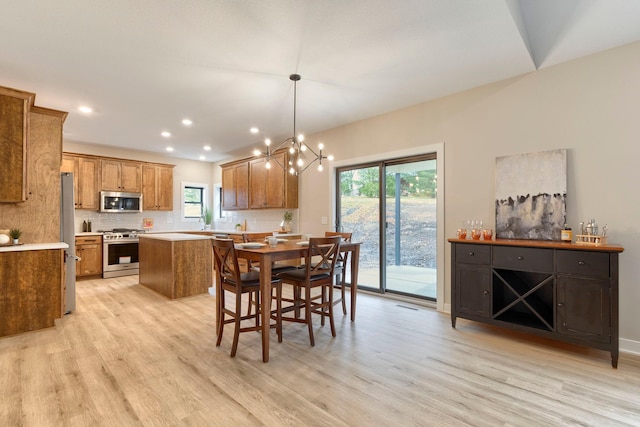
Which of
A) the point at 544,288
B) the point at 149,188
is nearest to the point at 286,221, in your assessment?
the point at 149,188

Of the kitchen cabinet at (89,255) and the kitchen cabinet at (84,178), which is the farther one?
the kitchen cabinet at (84,178)

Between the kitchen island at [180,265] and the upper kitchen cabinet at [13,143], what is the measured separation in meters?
1.75

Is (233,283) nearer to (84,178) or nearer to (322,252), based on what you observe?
(322,252)

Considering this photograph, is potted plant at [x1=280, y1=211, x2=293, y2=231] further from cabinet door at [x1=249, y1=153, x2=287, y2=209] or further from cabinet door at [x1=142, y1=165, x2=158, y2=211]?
cabinet door at [x1=142, y1=165, x2=158, y2=211]

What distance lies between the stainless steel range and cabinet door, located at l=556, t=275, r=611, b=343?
6.80 meters

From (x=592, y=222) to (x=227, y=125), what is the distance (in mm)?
4837

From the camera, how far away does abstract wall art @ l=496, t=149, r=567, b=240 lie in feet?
10.0

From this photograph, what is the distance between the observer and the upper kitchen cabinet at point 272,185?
226 inches

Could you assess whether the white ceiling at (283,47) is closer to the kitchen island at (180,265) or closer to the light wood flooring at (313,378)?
the kitchen island at (180,265)

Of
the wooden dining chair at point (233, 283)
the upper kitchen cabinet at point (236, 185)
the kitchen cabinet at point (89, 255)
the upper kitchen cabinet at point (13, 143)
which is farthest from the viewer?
the upper kitchen cabinet at point (236, 185)

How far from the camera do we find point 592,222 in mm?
2789

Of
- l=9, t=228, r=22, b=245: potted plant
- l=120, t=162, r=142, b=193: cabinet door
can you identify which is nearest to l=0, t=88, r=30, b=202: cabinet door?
l=9, t=228, r=22, b=245: potted plant

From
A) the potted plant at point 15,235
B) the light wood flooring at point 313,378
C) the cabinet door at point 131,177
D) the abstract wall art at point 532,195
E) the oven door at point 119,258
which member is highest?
the cabinet door at point 131,177

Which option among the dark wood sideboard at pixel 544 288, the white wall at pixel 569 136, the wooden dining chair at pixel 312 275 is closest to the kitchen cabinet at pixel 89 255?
the wooden dining chair at pixel 312 275
